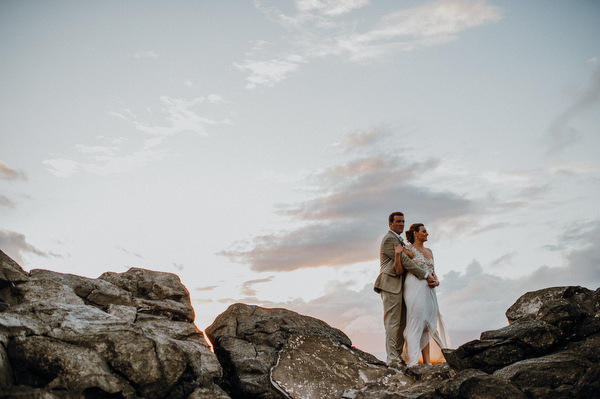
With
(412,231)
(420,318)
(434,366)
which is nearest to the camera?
(434,366)

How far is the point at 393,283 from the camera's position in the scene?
11.0 meters

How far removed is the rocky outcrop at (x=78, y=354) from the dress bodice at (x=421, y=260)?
16.2 feet

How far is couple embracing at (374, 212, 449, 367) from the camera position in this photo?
420 inches

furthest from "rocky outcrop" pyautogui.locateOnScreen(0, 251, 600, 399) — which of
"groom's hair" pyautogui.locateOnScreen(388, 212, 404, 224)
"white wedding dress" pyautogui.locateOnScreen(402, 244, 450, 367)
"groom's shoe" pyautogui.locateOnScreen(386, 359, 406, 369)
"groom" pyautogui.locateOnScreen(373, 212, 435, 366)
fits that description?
"groom's hair" pyautogui.locateOnScreen(388, 212, 404, 224)

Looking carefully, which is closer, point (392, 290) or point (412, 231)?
point (392, 290)

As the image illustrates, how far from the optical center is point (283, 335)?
10.3 metres

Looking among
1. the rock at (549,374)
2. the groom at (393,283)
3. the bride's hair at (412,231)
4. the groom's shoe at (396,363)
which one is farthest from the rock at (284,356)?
the rock at (549,374)

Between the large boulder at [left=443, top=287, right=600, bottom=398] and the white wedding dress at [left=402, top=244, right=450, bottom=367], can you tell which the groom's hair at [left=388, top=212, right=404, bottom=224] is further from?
the large boulder at [left=443, top=287, right=600, bottom=398]

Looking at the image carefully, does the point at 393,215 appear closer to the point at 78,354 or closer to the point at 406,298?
the point at 406,298

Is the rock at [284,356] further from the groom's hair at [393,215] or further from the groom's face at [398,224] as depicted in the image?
the groom's hair at [393,215]

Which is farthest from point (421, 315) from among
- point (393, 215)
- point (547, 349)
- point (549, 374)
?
point (549, 374)

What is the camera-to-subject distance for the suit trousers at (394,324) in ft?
35.4

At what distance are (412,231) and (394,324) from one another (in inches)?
86.7

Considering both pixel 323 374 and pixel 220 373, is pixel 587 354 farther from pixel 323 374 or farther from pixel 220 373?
pixel 220 373
